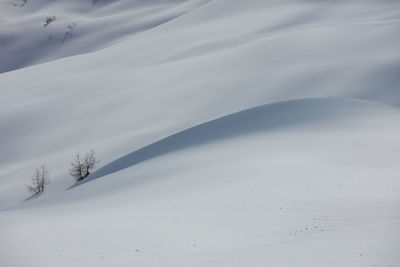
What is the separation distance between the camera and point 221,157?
18000 millimetres

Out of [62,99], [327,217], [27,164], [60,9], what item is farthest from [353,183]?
[60,9]

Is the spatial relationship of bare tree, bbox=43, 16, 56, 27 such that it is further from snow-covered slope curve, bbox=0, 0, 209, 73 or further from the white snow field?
the white snow field

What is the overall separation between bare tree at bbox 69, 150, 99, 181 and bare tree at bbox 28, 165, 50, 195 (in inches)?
60.3

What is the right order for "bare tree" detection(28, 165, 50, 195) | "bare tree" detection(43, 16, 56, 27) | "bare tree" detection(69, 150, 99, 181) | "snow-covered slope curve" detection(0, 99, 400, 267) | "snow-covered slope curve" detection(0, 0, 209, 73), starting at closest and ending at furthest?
1. "snow-covered slope curve" detection(0, 99, 400, 267)
2. "bare tree" detection(28, 165, 50, 195)
3. "bare tree" detection(69, 150, 99, 181)
4. "snow-covered slope curve" detection(0, 0, 209, 73)
5. "bare tree" detection(43, 16, 56, 27)

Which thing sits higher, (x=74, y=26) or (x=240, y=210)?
(x=74, y=26)

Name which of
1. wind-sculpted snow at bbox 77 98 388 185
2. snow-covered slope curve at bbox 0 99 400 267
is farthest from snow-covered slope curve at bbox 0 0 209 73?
snow-covered slope curve at bbox 0 99 400 267

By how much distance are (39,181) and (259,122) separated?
13.5 metres

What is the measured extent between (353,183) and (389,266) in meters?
6.56

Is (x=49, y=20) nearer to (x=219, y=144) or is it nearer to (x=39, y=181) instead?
(x=39, y=181)

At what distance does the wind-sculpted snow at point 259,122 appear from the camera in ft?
74.1

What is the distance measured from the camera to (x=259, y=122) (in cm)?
2386

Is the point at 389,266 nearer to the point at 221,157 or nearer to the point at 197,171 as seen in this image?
the point at 197,171

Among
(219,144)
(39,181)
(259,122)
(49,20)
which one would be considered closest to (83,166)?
(39,181)

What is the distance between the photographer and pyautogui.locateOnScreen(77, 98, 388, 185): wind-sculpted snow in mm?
22578
